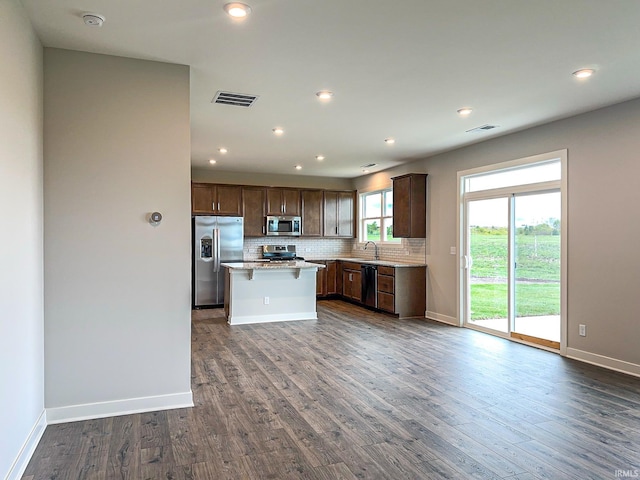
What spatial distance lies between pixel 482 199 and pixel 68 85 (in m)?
5.16

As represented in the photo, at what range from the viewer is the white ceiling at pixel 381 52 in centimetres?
266

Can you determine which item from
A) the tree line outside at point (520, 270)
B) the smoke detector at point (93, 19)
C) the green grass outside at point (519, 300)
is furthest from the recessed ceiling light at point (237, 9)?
the green grass outside at point (519, 300)

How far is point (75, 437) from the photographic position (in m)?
2.94

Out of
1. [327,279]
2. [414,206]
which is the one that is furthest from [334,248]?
A: [414,206]

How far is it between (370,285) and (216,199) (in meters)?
3.45

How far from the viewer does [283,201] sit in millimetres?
9414

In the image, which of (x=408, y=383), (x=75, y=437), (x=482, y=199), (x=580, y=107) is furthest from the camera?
(x=482, y=199)

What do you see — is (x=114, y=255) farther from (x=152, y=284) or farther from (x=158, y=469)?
(x=158, y=469)

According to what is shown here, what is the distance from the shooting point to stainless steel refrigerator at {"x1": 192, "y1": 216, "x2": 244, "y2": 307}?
8.29 m

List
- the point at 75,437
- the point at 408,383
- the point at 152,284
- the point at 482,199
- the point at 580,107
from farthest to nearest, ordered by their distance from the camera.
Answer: the point at 482,199 < the point at 580,107 < the point at 408,383 < the point at 152,284 < the point at 75,437

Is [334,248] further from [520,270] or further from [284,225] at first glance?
[520,270]

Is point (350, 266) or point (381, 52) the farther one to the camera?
point (350, 266)

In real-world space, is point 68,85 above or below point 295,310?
above

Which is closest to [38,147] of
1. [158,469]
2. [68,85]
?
[68,85]
